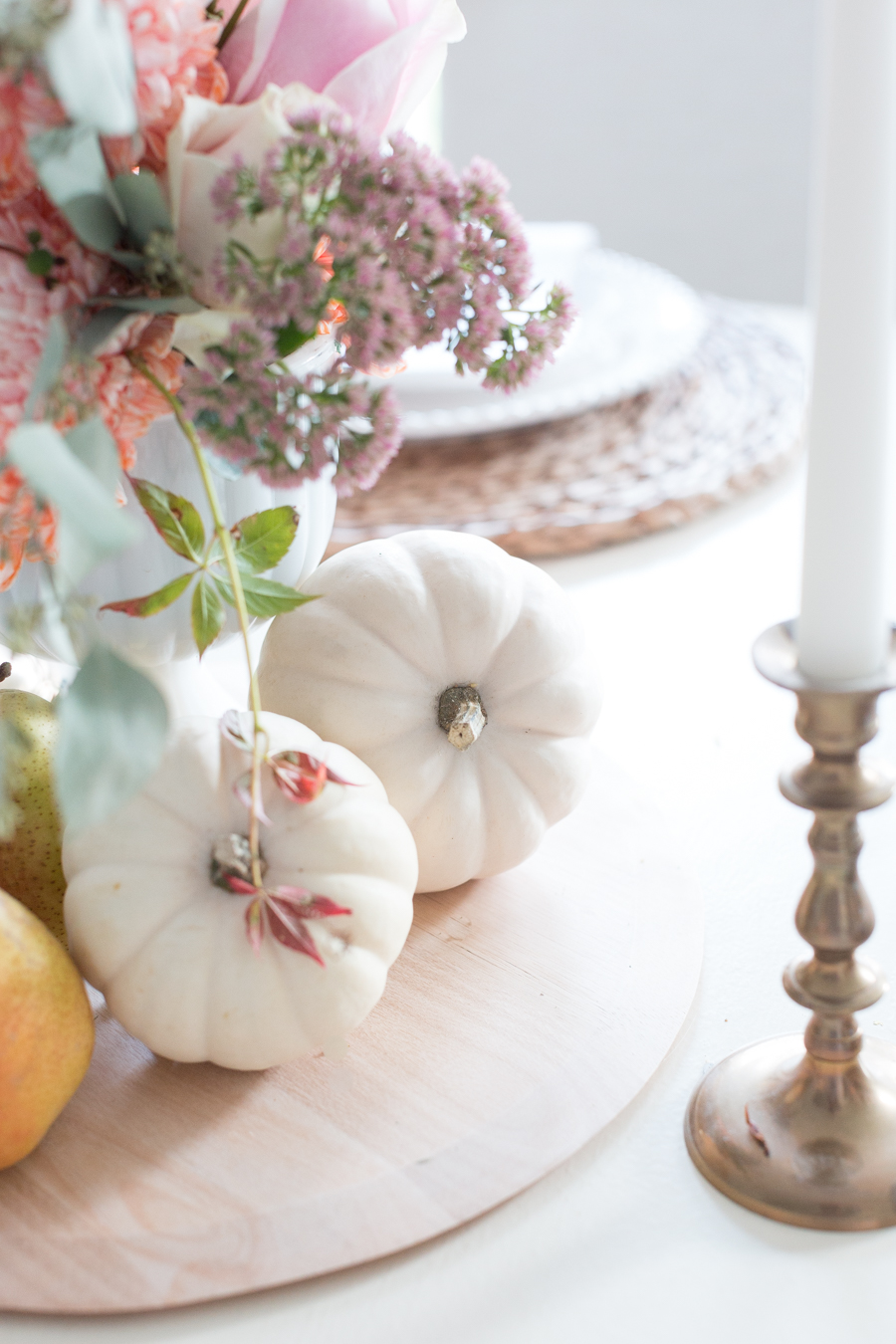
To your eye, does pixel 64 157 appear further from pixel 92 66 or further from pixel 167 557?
pixel 167 557

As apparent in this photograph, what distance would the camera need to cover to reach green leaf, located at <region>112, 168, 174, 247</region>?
446 millimetres

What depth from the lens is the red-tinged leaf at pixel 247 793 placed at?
481 mm

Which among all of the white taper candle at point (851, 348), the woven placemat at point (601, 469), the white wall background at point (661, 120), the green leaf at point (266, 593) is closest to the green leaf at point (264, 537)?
the green leaf at point (266, 593)

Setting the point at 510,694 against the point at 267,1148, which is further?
the point at 510,694

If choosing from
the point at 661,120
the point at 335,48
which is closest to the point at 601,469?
the point at 335,48

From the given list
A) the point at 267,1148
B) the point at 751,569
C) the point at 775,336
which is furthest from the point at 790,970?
the point at 775,336

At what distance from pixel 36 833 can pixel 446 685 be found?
0.19 m

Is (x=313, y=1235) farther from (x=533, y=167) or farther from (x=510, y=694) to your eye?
(x=533, y=167)

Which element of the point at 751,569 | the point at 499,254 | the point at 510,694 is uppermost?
the point at 499,254

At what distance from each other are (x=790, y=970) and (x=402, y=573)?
25cm

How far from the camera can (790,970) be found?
49 centimetres

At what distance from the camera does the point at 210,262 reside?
47 cm

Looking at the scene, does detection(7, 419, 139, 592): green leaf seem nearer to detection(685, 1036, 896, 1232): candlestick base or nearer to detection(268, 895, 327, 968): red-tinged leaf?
detection(268, 895, 327, 968): red-tinged leaf

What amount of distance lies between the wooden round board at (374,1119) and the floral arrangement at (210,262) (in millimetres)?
110
